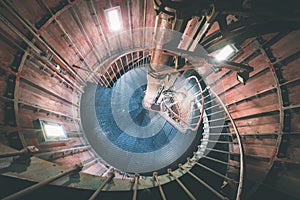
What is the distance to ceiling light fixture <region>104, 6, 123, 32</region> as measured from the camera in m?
4.65

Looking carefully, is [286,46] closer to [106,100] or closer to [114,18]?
[114,18]

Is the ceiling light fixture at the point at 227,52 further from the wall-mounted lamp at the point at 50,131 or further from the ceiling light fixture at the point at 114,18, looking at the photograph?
the wall-mounted lamp at the point at 50,131

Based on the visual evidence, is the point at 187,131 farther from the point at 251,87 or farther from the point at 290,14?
the point at 290,14

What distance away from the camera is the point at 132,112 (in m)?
10.6

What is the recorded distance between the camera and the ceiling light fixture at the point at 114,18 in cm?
465

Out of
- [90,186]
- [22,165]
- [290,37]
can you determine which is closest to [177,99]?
[290,37]

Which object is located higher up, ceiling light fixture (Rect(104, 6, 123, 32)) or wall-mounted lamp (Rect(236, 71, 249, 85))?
ceiling light fixture (Rect(104, 6, 123, 32))

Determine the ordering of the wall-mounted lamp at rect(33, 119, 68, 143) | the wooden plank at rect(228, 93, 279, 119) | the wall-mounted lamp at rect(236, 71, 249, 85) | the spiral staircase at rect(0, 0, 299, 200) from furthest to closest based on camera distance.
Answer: the wooden plank at rect(228, 93, 279, 119)
the wall-mounted lamp at rect(236, 71, 249, 85)
the wall-mounted lamp at rect(33, 119, 68, 143)
the spiral staircase at rect(0, 0, 299, 200)

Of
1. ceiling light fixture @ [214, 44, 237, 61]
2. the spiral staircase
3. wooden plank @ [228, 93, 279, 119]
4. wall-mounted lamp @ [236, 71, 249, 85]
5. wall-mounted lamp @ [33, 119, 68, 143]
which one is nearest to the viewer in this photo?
the spiral staircase

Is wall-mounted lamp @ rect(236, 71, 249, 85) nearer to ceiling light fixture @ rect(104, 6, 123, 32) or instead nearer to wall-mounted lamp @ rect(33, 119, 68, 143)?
ceiling light fixture @ rect(104, 6, 123, 32)

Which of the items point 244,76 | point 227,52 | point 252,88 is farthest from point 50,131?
point 252,88

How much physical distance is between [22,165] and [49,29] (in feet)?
11.5

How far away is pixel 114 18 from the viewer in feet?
15.9

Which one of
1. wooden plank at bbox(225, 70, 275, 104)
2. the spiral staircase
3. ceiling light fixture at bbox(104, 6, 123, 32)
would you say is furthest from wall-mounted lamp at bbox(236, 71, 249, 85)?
ceiling light fixture at bbox(104, 6, 123, 32)
